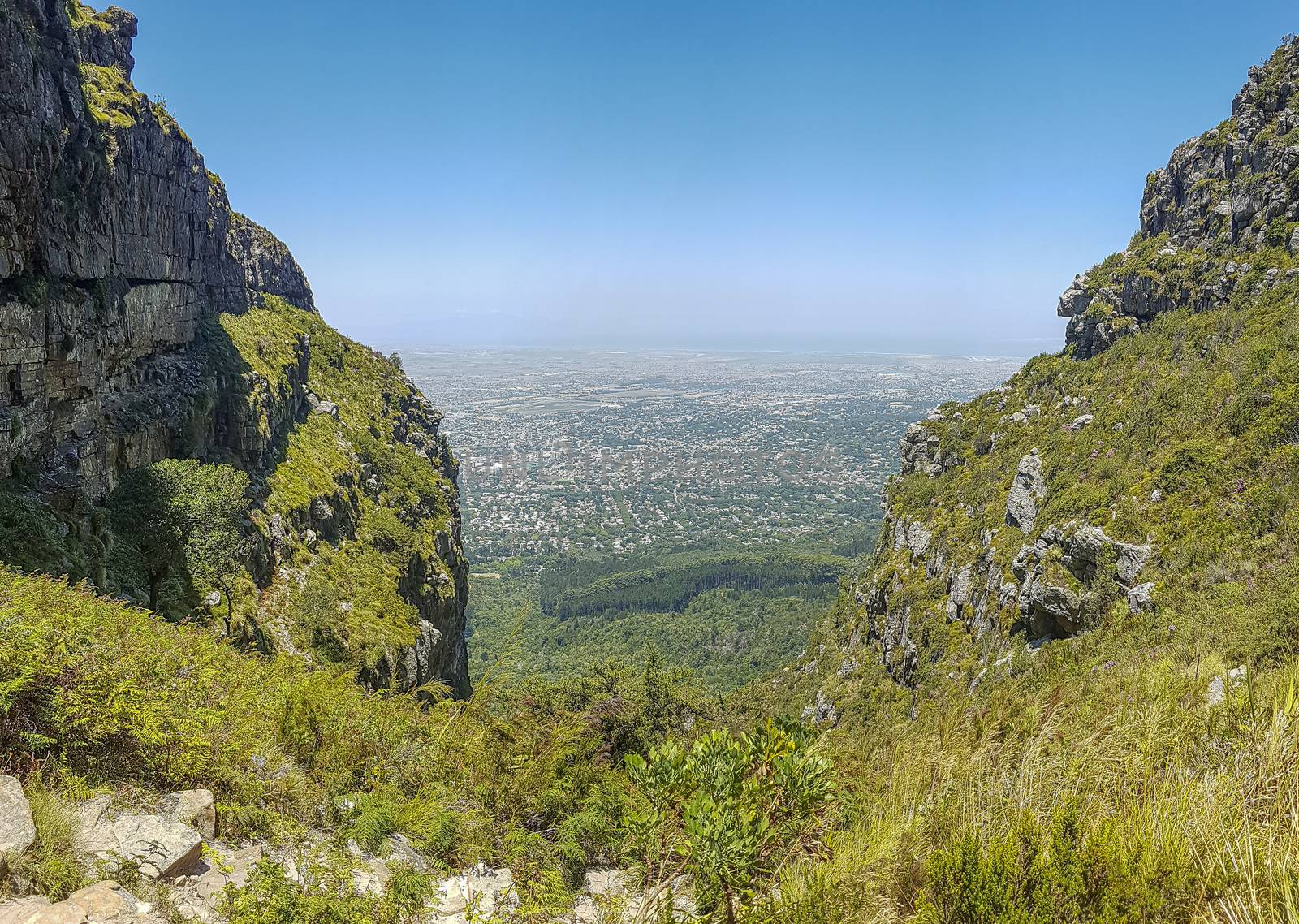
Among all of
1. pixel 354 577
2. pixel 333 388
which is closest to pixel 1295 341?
pixel 354 577

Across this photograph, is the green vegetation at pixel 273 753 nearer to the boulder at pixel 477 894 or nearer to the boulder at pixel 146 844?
the boulder at pixel 477 894

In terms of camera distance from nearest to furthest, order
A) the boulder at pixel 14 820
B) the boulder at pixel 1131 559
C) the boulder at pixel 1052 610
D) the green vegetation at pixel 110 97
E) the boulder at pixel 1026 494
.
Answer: the boulder at pixel 14 820 → the boulder at pixel 1131 559 → the boulder at pixel 1052 610 → the green vegetation at pixel 110 97 → the boulder at pixel 1026 494

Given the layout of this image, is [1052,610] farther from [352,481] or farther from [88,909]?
[352,481]

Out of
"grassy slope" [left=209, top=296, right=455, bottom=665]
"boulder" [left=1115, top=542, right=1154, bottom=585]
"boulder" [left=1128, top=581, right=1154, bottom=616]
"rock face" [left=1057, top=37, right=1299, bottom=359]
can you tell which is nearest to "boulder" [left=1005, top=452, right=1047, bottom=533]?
"boulder" [left=1115, top=542, right=1154, bottom=585]

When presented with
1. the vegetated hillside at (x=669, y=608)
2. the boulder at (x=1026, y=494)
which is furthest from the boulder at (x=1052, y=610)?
the vegetated hillside at (x=669, y=608)

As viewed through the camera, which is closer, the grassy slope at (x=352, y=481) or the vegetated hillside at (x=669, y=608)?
the grassy slope at (x=352, y=481)

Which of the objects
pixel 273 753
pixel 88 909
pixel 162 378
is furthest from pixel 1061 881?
pixel 162 378

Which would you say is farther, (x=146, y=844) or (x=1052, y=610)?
(x=1052, y=610)
